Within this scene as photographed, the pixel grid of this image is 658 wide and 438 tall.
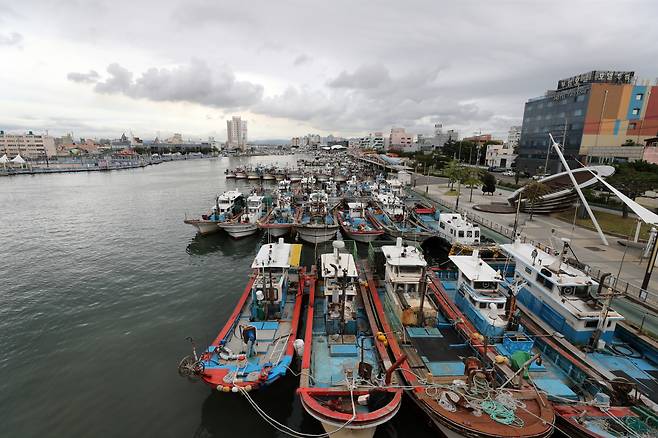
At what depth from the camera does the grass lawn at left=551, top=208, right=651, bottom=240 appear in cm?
3491

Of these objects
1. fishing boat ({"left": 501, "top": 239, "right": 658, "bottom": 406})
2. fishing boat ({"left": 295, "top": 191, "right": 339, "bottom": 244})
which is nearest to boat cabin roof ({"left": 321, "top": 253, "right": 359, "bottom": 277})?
fishing boat ({"left": 501, "top": 239, "right": 658, "bottom": 406})

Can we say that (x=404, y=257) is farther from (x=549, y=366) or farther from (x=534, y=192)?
(x=534, y=192)

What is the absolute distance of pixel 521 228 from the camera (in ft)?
124

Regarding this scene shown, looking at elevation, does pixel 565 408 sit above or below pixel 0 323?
above

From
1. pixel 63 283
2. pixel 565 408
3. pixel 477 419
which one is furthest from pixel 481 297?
pixel 63 283

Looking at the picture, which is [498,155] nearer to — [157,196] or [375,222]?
[375,222]

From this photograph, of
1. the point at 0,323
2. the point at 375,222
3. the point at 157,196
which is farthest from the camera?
the point at 157,196

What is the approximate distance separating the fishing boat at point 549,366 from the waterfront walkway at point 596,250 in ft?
24.0

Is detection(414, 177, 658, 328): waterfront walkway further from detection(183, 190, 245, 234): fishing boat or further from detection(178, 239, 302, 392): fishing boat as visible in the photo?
detection(183, 190, 245, 234): fishing boat

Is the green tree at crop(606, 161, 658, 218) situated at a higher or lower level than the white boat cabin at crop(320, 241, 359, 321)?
higher

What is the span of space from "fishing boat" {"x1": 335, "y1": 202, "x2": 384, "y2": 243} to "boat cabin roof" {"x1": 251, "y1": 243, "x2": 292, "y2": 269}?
1742 cm

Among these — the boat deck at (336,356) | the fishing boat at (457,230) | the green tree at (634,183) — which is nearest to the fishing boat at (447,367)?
the boat deck at (336,356)

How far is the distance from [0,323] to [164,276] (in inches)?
429

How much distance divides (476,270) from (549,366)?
5.83 meters
